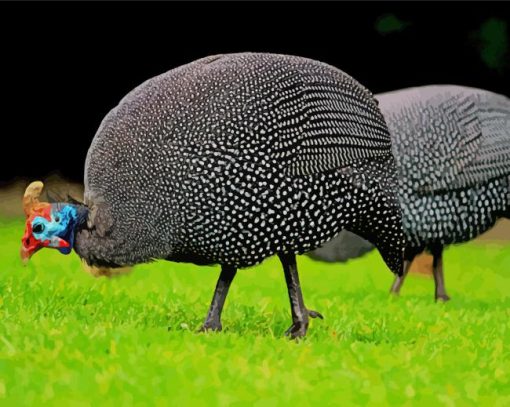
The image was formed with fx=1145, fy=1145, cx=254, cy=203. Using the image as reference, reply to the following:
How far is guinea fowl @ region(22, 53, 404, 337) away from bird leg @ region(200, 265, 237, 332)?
1.03 ft

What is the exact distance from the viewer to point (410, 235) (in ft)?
23.5

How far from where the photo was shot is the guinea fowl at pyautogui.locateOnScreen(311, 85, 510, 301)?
708 centimetres

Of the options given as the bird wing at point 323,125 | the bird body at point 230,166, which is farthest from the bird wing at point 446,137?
the bird body at point 230,166

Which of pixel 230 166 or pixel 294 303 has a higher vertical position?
pixel 230 166

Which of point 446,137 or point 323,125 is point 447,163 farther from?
point 323,125

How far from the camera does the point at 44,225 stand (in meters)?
5.19

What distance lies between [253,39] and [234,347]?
7694 mm

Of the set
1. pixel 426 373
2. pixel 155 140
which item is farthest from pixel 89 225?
pixel 426 373

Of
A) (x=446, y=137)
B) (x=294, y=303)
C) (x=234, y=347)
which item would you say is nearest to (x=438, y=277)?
(x=446, y=137)

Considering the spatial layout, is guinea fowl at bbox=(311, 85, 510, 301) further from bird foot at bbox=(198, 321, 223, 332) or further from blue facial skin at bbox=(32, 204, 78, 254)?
blue facial skin at bbox=(32, 204, 78, 254)

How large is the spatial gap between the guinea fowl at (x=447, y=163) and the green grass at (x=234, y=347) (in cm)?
52

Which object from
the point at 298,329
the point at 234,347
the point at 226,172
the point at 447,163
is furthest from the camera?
the point at 447,163

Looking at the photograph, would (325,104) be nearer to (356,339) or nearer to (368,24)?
(356,339)

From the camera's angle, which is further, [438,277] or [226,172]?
[438,277]
